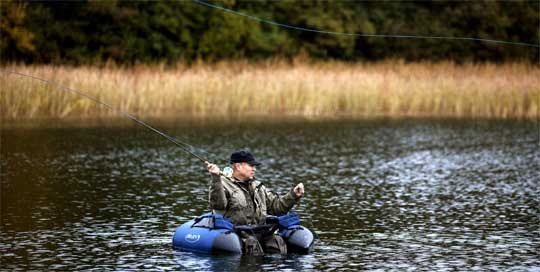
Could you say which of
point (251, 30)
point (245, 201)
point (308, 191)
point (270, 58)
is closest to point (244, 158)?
point (245, 201)

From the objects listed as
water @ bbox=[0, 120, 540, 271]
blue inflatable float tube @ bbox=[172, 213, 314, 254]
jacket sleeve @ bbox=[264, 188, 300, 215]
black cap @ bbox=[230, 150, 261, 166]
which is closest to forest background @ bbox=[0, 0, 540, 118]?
water @ bbox=[0, 120, 540, 271]

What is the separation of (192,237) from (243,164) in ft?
3.24

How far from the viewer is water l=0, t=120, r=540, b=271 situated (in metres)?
13.0

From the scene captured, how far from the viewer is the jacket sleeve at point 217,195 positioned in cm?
1267

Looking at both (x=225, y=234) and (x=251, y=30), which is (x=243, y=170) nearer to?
A: (x=225, y=234)

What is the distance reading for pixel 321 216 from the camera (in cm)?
1655

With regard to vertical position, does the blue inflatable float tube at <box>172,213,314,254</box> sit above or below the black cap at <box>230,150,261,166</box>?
below

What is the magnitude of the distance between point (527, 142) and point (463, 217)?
474 inches

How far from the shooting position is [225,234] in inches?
503

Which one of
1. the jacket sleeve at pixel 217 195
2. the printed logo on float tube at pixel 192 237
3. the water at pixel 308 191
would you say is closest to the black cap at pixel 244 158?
the jacket sleeve at pixel 217 195

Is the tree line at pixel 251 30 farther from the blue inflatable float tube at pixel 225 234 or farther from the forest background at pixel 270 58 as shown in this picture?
the blue inflatable float tube at pixel 225 234

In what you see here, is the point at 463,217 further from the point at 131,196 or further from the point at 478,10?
the point at 478,10

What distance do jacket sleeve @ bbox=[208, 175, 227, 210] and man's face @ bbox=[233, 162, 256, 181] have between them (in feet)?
0.97

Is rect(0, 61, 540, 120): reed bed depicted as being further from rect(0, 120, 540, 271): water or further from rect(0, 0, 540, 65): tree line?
rect(0, 0, 540, 65): tree line
